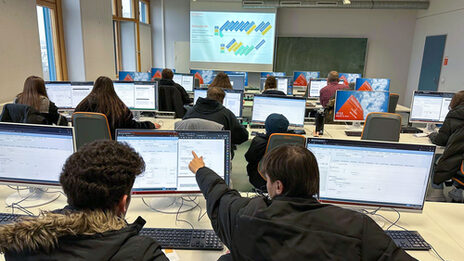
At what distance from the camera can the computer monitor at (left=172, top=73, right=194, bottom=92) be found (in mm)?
6104

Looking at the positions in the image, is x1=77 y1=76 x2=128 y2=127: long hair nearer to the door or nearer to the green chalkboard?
the green chalkboard

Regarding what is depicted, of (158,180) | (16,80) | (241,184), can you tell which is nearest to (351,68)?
(241,184)

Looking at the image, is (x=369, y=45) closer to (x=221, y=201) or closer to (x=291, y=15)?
(x=291, y=15)

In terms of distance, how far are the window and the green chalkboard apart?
5.77 m

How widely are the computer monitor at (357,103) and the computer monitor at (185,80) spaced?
3118 millimetres

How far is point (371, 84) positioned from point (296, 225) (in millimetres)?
5687

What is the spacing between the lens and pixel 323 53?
923 centimetres

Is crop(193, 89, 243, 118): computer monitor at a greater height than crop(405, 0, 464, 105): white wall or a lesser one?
lesser

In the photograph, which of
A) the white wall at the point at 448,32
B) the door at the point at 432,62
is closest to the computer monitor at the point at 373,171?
the white wall at the point at 448,32

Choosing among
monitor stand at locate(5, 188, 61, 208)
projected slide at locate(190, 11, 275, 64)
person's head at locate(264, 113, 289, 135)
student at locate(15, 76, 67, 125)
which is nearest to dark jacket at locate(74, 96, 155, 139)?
student at locate(15, 76, 67, 125)

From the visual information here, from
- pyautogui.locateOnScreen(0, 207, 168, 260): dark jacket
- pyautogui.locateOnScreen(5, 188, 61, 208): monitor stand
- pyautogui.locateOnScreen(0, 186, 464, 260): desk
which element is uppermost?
pyautogui.locateOnScreen(0, 207, 168, 260): dark jacket

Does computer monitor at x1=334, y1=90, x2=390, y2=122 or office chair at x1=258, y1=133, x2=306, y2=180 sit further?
computer monitor at x1=334, y1=90, x2=390, y2=122

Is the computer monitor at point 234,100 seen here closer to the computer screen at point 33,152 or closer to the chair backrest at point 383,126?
the chair backrest at point 383,126

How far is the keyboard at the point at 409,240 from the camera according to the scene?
1450 mm
